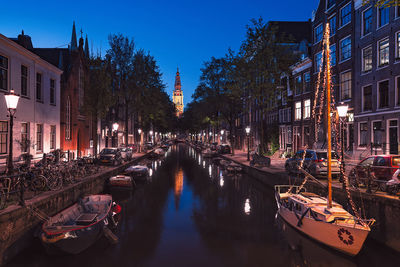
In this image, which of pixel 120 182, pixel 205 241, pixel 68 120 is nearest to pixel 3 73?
pixel 120 182

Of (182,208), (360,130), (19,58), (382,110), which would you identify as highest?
(19,58)

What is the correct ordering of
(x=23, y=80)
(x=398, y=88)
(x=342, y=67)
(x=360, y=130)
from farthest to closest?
(x=342, y=67)
(x=360, y=130)
(x=398, y=88)
(x=23, y=80)

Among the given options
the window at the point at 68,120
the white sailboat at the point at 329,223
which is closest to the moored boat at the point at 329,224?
the white sailboat at the point at 329,223

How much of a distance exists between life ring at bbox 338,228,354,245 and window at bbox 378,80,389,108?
1808 cm

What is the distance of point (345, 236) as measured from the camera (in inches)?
399

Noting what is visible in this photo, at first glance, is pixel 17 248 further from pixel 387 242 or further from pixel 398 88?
pixel 398 88

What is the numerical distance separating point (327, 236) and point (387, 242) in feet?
7.85

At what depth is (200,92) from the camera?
52375 millimetres

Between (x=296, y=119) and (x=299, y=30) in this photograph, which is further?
(x=299, y=30)

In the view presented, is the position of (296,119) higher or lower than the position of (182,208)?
higher

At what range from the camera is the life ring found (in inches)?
Result: 395

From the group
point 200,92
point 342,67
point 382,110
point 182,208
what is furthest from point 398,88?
point 200,92

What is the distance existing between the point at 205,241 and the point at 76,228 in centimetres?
515

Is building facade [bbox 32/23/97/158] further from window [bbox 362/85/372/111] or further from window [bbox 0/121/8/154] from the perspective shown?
window [bbox 362/85/372/111]
